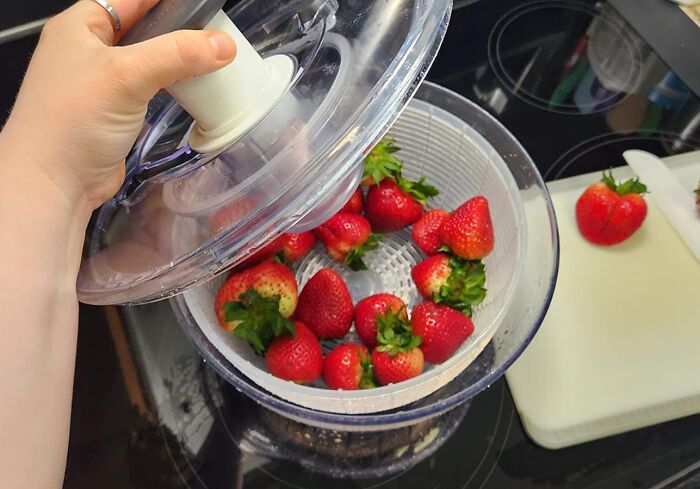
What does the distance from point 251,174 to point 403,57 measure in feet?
0.47

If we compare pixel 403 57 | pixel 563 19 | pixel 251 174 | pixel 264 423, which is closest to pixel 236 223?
pixel 251 174

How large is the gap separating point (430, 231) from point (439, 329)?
0.47 ft

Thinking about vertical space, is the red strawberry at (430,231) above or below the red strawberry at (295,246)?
below

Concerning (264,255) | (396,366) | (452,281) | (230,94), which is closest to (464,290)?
(452,281)

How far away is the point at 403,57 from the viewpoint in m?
0.44

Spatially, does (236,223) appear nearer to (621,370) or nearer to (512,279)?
(512,279)

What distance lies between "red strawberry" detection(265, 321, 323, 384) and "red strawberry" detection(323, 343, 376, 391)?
19mm

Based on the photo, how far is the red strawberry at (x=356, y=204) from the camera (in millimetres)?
736

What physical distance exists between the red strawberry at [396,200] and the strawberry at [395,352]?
146 mm

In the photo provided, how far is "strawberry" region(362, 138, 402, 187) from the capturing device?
712 mm

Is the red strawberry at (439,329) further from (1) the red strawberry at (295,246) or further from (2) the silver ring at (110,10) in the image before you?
(2) the silver ring at (110,10)

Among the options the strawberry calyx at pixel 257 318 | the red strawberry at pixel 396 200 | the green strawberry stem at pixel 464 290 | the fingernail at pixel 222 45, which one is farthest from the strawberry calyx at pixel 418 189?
the fingernail at pixel 222 45

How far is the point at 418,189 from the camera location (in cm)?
75

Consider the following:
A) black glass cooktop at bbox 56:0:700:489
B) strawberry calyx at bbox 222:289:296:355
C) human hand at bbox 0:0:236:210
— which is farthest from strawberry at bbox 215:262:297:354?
human hand at bbox 0:0:236:210
